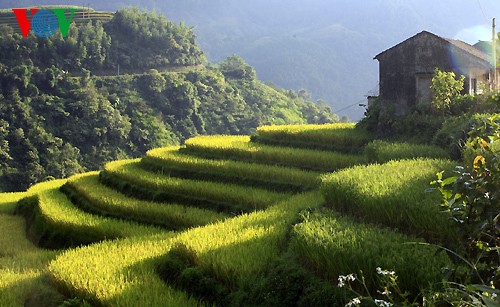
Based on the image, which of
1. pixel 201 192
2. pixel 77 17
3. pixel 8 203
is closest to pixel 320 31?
pixel 77 17

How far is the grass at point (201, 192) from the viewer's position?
428 inches

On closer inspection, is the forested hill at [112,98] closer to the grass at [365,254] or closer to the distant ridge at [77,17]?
the distant ridge at [77,17]

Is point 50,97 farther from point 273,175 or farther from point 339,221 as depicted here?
point 339,221

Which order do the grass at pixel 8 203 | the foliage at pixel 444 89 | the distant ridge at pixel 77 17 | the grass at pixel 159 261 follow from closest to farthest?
the grass at pixel 159 261, the foliage at pixel 444 89, the grass at pixel 8 203, the distant ridge at pixel 77 17

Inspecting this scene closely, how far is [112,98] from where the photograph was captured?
41.5 meters

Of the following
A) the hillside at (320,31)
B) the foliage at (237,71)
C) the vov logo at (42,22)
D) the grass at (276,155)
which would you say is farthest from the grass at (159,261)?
the hillside at (320,31)

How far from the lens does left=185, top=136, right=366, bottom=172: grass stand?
12484 mm

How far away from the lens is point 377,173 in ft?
25.0

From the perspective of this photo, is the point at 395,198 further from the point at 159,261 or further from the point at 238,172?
the point at 238,172

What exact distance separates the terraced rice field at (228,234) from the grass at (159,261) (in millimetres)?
18

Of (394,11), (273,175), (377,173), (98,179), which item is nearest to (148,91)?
(98,179)

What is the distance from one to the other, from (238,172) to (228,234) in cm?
550

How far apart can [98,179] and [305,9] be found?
577ft

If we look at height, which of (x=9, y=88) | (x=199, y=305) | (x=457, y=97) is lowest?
(x=199, y=305)
